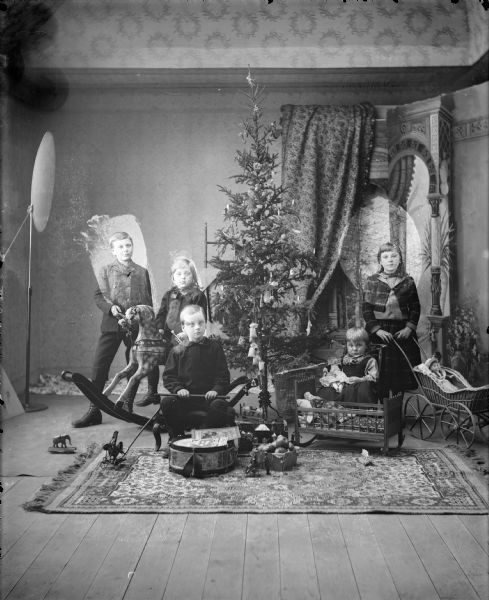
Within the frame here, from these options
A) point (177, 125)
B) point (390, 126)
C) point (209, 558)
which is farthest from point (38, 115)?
point (209, 558)

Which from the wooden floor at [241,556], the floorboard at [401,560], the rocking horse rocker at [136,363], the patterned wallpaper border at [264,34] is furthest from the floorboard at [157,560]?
the patterned wallpaper border at [264,34]

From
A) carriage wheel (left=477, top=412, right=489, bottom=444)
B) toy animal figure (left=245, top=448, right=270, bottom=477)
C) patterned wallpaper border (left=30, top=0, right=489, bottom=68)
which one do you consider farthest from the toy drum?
patterned wallpaper border (left=30, top=0, right=489, bottom=68)

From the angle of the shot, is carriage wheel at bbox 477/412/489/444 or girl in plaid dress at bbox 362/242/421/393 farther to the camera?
girl in plaid dress at bbox 362/242/421/393

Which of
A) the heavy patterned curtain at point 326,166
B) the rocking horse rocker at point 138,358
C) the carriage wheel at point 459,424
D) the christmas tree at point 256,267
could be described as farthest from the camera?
the heavy patterned curtain at point 326,166

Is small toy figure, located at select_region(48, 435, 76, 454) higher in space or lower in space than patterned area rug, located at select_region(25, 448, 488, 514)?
higher

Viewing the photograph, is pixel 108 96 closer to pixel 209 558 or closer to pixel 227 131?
pixel 227 131

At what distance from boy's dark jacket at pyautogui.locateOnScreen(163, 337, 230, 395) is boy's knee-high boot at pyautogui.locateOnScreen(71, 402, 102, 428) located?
1.03 meters

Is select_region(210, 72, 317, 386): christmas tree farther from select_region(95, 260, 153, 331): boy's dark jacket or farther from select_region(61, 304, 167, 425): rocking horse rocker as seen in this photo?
select_region(95, 260, 153, 331): boy's dark jacket

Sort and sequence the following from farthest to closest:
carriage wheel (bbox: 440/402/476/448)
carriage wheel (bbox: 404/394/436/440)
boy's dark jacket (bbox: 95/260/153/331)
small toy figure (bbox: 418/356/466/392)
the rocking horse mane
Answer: boy's dark jacket (bbox: 95/260/153/331) < the rocking horse mane < carriage wheel (bbox: 404/394/436/440) < small toy figure (bbox: 418/356/466/392) < carriage wheel (bbox: 440/402/476/448)

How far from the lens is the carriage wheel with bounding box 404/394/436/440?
613 centimetres

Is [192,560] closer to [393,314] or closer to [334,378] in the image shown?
[334,378]

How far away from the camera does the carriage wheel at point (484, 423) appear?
19.3 feet

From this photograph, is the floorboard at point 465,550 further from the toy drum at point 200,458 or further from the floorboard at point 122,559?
the floorboard at point 122,559

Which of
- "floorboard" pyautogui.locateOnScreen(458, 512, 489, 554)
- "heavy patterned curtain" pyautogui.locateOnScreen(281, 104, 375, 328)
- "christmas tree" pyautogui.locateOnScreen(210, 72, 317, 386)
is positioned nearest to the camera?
"floorboard" pyautogui.locateOnScreen(458, 512, 489, 554)
